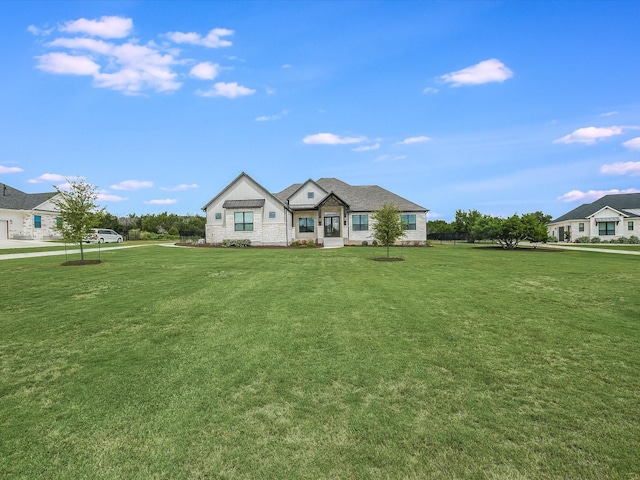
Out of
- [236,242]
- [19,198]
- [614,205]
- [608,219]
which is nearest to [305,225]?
[236,242]

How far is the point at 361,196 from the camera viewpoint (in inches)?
1561

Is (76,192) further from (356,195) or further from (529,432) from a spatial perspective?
(356,195)

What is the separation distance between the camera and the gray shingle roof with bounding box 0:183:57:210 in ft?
140

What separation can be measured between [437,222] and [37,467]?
210ft

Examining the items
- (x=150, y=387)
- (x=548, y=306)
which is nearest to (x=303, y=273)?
(x=548, y=306)

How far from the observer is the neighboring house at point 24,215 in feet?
136

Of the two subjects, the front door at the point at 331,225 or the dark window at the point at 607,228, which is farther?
the dark window at the point at 607,228

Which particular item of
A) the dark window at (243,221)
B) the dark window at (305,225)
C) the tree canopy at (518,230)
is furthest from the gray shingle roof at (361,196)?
the tree canopy at (518,230)

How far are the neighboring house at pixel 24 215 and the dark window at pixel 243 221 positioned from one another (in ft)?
79.6

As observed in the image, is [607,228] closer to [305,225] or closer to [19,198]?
[305,225]

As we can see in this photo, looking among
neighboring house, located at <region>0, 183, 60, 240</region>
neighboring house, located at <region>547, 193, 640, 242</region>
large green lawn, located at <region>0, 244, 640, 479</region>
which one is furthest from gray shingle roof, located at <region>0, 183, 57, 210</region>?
neighboring house, located at <region>547, 193, 640, 242</region>

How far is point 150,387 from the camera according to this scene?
15.2 ft

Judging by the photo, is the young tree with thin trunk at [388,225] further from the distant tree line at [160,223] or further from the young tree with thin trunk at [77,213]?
the distant tree line at [160,223]

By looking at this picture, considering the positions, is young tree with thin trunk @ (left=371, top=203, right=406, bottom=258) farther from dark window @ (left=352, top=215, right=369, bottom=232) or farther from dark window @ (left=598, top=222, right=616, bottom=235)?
dark window @ (left=598, top=222, right=616, bottom=235)
